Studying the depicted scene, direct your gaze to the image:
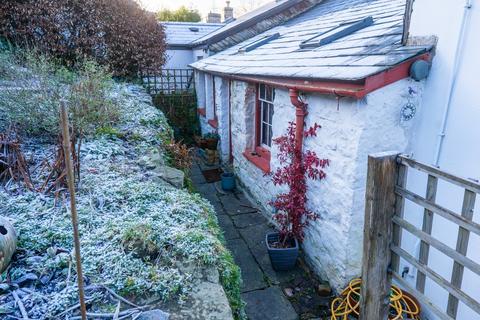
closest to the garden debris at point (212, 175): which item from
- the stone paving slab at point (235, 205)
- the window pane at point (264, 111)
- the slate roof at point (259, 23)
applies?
the stone paving slab at point (235, 205)

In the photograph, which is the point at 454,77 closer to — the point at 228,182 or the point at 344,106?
the point at 344,106

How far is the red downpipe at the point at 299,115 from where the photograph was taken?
433cm

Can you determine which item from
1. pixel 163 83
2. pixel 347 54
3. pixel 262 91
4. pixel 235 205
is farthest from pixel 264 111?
pixel 163 83

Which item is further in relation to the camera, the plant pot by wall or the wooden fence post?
the plant pot by wall

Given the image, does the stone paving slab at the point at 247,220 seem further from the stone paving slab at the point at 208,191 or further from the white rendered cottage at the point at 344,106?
the stone paving slab at the point at 208,191

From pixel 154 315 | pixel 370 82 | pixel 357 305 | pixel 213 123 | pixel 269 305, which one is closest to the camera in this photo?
pixel 154 315

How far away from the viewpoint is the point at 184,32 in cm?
1855

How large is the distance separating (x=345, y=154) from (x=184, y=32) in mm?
17235

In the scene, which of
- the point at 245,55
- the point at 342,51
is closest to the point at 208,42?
the point at 245,55

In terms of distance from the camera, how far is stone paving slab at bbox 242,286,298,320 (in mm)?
3768

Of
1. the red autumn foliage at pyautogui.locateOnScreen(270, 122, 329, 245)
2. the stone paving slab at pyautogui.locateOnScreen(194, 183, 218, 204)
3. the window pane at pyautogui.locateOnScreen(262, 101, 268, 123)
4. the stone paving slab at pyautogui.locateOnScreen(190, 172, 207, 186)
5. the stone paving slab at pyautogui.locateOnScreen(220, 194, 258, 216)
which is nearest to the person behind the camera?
the red autumn foliage at pyautogui.locateOnScreen(270, 122, 329, 245)

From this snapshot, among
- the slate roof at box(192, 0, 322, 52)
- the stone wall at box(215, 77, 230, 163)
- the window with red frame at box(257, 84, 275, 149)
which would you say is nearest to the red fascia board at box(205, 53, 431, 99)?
the window with red frame at box(257, 84, 275, 149)

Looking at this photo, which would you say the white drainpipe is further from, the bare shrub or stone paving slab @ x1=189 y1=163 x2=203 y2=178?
stone paving slab @ x1=189 y1=163 x2=203 y2=178

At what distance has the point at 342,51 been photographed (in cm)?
425
